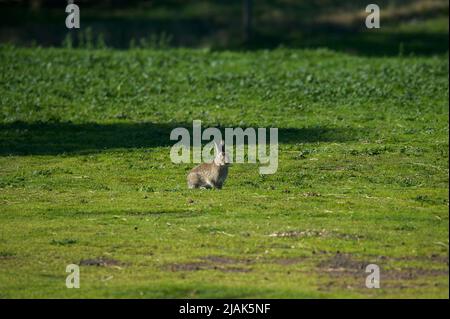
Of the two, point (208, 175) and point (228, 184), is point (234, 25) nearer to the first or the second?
point (228, 184)

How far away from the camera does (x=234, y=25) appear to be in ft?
172

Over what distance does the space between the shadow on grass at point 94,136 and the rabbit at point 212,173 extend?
5.21 metres

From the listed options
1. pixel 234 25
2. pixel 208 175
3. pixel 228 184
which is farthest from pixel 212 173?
pixel 234 25

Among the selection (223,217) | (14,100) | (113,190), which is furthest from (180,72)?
(223,217)

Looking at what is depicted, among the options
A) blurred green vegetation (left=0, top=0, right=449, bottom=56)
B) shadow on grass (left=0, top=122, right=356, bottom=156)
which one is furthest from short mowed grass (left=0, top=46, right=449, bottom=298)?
blurred green vegetation (left=0, top=0, right=449, bottom=56)

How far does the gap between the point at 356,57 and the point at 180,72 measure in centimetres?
711

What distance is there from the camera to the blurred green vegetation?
42.5 metres

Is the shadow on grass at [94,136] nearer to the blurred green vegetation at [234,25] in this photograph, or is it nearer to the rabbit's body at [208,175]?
the rabbit's body at [208,175]

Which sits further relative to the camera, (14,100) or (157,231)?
(14,100)

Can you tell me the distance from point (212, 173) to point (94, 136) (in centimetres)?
782

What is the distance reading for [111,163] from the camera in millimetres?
23594

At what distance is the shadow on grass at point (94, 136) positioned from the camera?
2552 centimetres

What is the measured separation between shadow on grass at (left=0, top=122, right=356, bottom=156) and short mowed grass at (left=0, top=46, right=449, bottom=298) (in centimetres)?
6
